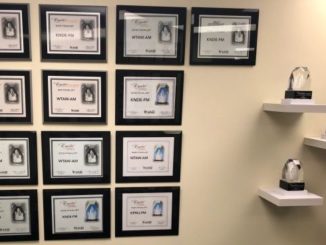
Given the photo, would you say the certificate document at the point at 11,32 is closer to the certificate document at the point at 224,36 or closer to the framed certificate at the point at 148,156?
the framed certificate at the point at 148,156

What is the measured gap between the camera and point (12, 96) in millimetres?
1614

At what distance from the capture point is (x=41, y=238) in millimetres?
1722

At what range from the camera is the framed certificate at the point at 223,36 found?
1.67 meters

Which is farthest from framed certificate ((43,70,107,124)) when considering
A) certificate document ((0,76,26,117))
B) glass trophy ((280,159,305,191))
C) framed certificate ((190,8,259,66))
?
glass trophy ((280,159,305,191))

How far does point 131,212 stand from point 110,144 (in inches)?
15.6

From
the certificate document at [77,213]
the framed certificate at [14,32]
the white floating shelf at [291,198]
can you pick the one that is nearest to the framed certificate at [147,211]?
the certificate document at [77,213]

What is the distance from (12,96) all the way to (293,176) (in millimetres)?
1529

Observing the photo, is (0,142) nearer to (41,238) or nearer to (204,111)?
(41,238)

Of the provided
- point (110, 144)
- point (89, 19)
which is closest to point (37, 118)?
point (110, 144)

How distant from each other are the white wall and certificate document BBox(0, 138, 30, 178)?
0.07 metres

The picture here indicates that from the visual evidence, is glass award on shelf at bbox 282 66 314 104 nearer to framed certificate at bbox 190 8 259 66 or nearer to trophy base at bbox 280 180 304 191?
framed certificate at bbox 190 8 259 66

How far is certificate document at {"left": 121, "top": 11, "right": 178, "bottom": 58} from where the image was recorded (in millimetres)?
1637

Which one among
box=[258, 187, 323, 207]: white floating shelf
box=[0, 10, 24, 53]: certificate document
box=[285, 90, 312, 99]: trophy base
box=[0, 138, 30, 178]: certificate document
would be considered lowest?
box=[258, 187, 323, 207]: white floating shelf

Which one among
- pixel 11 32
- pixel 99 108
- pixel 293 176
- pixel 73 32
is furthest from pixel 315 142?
pixel 11 32
